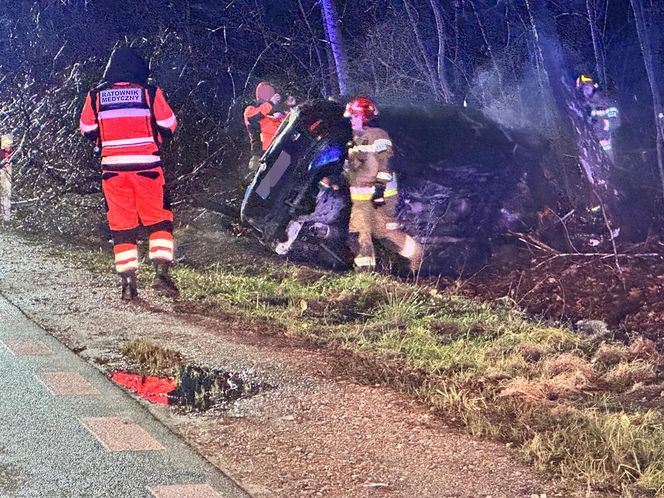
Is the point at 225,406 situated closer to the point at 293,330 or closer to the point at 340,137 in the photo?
the point at 293,330

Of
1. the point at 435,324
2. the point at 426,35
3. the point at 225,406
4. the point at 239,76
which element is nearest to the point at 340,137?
the point at 435,324

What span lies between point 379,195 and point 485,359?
8.60ft

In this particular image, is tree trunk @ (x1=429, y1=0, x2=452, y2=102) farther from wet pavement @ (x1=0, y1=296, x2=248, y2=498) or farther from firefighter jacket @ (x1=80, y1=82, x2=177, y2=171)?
wet pavement @ (x1=0, y1=296, x2=248, y2=498)

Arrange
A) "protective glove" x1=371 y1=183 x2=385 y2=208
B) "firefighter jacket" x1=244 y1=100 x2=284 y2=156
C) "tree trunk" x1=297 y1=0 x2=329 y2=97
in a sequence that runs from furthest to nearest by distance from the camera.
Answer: "tree trunk" x1=297 y1=0 x2=329 y2=97, "firefighter jacket" x1=244 y1=100 x2=284 y2=156, "protective glove" x1=371 y1=183 x2=385 y2=208

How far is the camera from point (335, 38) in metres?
12.2

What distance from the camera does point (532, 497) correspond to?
2.67 meters

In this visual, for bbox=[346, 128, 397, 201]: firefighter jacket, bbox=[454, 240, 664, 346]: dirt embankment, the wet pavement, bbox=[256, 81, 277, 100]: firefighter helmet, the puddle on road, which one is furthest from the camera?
bbox=[256, 81, 277, 100]: firefighter helmet

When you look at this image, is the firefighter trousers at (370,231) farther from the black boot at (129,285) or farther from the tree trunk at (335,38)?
the tree trunk at (335,38)

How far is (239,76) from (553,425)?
38.2 feet

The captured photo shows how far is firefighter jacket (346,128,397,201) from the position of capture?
631cm

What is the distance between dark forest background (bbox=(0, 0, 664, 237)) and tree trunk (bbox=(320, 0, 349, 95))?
3 centimetres

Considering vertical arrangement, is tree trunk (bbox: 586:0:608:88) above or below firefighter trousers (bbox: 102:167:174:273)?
above

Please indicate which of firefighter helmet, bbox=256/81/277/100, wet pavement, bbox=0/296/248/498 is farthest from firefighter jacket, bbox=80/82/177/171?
firefighter helmet, bbox=256/81/277/100

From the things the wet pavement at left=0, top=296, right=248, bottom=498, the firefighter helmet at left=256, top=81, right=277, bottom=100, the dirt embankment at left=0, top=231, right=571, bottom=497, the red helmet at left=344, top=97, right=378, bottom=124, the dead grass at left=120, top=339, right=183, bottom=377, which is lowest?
the dirt embankment at left=0, top=231, right=571, bottom=497
